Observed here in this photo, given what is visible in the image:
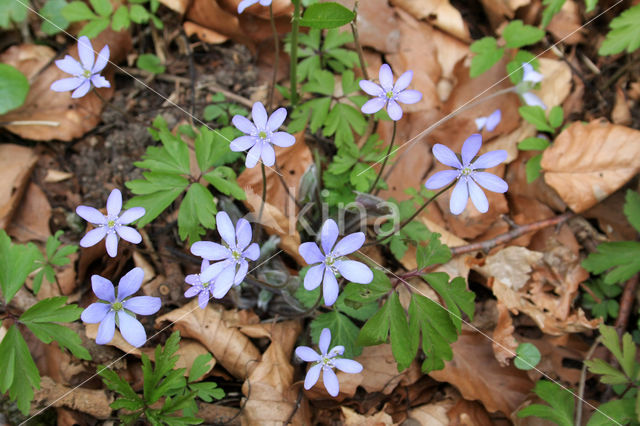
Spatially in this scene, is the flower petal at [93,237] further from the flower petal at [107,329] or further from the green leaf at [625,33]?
the green leaf at [625,33]

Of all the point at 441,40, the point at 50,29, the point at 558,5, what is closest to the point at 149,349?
the point at 50,29

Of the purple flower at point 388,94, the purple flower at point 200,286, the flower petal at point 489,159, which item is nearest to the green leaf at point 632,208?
the flower petal at point 489,159

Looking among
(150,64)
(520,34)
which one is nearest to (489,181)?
(520,34)

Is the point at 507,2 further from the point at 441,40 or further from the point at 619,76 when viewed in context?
the point at 619,76

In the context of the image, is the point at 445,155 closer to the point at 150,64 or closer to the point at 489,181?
the point at 489,181

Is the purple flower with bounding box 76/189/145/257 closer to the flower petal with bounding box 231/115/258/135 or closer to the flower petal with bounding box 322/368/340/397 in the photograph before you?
the flower petal with bounding box 231/115/258/135

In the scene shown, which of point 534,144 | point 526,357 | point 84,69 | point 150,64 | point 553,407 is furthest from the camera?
point 150,64

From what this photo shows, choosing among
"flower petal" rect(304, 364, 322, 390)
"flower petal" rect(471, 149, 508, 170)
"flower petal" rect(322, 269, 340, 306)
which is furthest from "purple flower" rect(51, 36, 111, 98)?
"flower petal" rect(471, 149, 508, 170)
